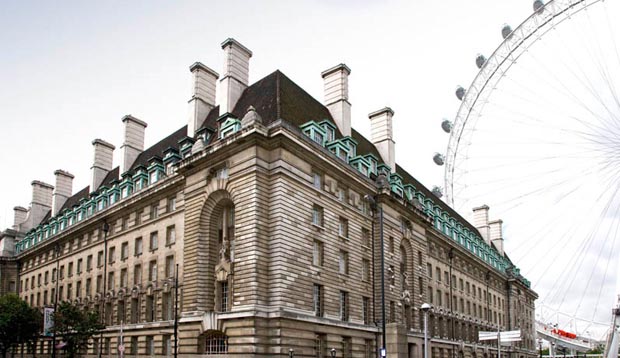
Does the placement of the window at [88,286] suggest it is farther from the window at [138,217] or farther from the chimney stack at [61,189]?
the chimney stack at [61,189]

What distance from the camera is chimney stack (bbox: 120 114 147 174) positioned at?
6174 cm

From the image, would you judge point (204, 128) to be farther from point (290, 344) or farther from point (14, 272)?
point (14, 272)

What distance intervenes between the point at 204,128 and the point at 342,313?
56.6 ft

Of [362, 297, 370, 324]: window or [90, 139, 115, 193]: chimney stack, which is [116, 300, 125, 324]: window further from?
[362, 297, 370, 324]: window

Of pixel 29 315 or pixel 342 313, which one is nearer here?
pixel 342 313

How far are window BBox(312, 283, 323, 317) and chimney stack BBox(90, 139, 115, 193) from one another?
118ft

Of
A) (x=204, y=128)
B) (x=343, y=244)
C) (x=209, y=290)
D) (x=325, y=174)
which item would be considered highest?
(x=204, y=128)

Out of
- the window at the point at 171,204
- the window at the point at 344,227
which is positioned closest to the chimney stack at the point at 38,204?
the window at the point at 171,204

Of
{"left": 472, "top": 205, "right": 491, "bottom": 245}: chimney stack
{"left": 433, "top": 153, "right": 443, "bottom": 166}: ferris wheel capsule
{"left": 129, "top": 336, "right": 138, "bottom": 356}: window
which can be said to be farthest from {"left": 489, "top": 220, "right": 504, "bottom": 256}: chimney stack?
{"left": 129, "top": 336, "right": 138, "bottom": 356}: window

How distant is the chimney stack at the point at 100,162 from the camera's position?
67594 mm

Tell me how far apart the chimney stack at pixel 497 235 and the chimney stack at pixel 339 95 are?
59.6 meters

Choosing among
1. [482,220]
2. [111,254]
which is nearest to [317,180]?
[111,254]

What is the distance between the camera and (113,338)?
51.6 metres

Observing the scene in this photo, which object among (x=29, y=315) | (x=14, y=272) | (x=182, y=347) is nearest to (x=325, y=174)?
Result: (x=182, y=347)
